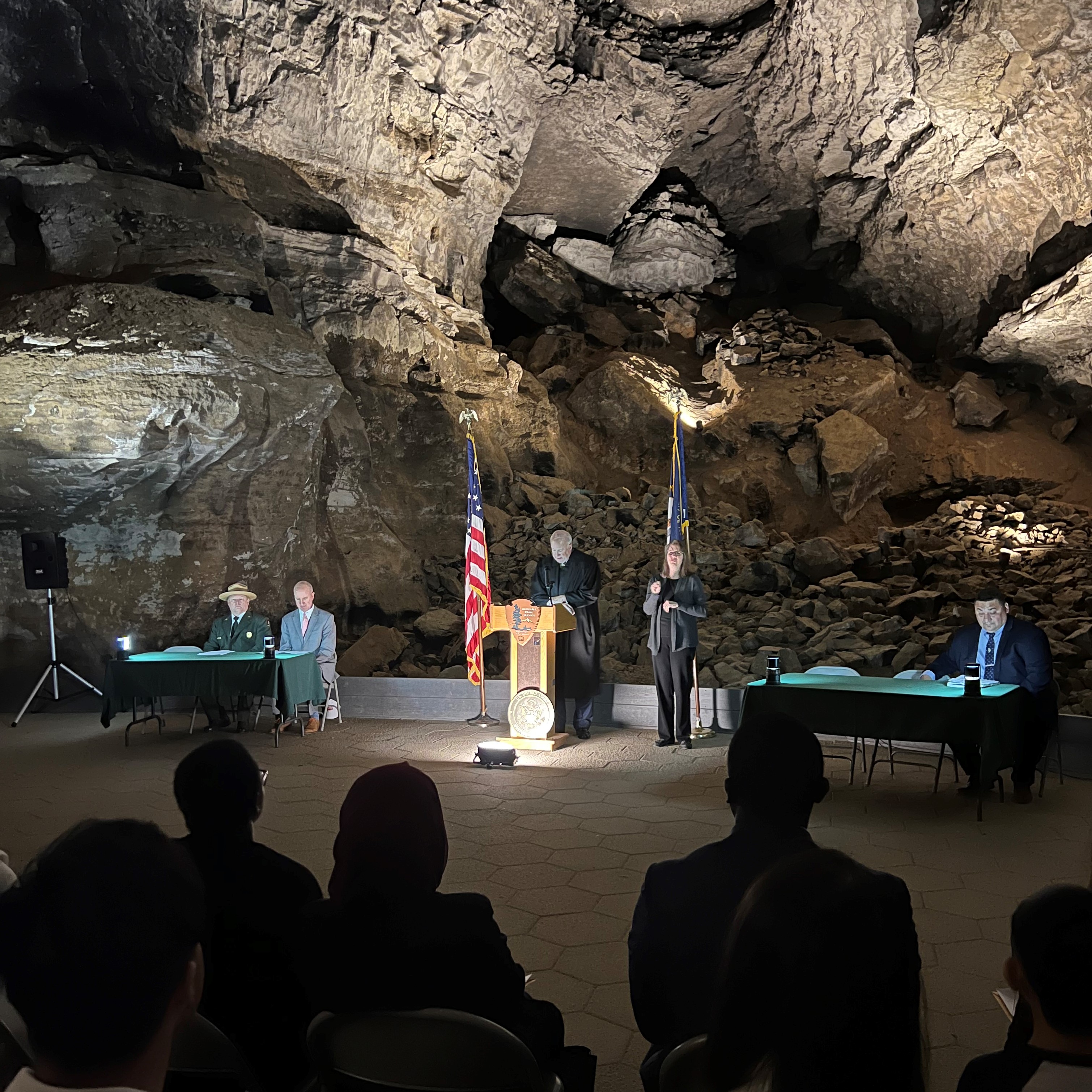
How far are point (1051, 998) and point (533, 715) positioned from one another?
6.82 meters

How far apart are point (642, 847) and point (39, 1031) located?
454 cm

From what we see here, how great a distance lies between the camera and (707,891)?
2.26 meters

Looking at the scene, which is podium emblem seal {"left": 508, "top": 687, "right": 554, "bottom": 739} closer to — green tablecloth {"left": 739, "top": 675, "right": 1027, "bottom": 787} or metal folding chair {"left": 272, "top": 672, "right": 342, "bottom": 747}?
metal folding chair {"left": 272, "top": 672, "right": 342, "bottom": 747}

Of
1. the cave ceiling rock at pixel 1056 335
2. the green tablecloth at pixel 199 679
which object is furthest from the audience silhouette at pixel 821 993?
the cave ceiling rock at pixel 1056 335

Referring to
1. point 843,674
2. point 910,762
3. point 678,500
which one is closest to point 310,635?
point 678,500

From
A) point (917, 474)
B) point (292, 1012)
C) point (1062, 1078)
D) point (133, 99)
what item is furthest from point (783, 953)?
point (917, 474)

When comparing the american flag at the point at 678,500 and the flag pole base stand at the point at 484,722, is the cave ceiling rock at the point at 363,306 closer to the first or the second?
the american flag at the point at 678,500

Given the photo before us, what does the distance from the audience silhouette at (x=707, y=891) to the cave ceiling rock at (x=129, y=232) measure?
1072 cm

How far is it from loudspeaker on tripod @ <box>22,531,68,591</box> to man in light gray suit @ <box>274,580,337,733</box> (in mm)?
2446

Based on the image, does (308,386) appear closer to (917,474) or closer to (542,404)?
(542,404)

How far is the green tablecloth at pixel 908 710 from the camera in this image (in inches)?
223

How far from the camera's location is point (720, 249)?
21078 millimetres

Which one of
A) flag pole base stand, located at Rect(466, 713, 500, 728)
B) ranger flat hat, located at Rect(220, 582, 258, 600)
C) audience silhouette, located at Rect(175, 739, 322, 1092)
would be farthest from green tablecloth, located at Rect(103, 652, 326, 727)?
audience silhouette, located at Rect(175, 739, 322, 1092)

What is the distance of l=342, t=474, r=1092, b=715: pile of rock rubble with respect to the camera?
1149 cm
